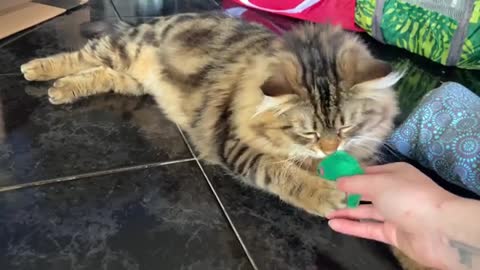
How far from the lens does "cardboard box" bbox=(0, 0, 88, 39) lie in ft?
7.53

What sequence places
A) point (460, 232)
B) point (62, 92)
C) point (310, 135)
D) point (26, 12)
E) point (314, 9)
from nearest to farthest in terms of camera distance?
1. point (460, 232)
2. point (310, 135)
3. point (62, 92)
4. point (26, 12)
5. point (314, 9)

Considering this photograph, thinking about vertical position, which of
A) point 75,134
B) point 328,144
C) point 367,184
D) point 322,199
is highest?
point 367,184

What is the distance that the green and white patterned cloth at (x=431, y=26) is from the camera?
2170 mm

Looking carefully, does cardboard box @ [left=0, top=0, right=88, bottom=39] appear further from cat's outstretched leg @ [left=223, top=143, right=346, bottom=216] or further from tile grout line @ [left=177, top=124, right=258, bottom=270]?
cat's outstretched leg @ [left=223, top=143, right=346, bottom=216]

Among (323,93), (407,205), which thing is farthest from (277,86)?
(407,205)

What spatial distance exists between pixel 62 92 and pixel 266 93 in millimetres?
873

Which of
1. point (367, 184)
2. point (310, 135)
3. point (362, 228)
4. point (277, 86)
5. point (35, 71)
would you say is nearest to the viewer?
point (367, 184)

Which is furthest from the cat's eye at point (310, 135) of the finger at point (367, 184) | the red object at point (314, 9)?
the red object at point (314, 9)

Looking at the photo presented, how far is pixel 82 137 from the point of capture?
161cm

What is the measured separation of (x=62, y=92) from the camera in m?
1.77

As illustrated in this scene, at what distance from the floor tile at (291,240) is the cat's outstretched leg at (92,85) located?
2.32 feet

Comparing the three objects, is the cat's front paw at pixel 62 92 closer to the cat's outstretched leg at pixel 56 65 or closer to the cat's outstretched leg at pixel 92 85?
the cat's outstretched leg at pixel 92 85

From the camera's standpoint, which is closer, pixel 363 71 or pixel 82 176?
pixel 363 71

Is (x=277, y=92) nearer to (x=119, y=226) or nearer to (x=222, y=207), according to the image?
(x=222, y=207)
